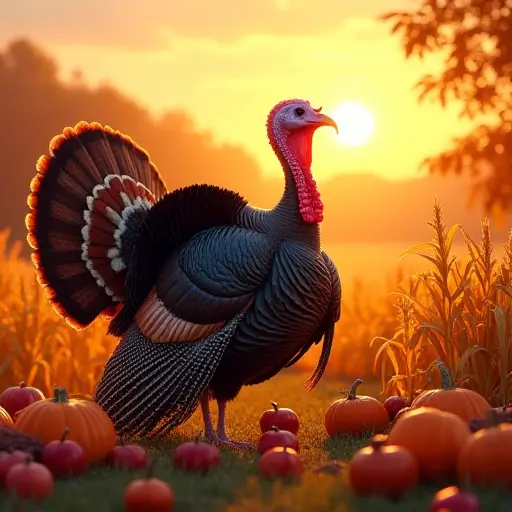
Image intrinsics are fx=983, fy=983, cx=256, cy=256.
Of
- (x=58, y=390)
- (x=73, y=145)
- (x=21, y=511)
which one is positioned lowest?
(x=21, y=511)

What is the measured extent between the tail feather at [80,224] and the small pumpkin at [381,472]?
2.86 m

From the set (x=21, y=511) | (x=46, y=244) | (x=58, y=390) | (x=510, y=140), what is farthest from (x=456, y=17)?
(x=21, y=511)

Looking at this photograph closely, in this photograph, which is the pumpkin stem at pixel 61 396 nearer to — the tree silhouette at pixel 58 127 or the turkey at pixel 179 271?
the turkey at pixel 179 271

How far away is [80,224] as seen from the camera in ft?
22.6

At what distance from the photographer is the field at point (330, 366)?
4496 mm

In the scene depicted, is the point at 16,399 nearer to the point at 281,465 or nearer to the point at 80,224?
the point at 80,224


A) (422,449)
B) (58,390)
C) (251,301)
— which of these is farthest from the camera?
(251,301)

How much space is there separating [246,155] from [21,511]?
124ft

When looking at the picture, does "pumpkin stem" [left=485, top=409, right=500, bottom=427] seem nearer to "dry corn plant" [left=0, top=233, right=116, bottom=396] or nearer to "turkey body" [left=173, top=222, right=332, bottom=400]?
"turkey body" [left=173, top=222, right=332, bottom=400]

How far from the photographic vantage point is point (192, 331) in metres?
6.19

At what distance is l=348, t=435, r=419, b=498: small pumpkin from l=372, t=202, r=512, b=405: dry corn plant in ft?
8.14

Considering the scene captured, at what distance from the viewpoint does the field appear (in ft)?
14.8

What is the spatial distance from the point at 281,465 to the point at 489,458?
1016 mm

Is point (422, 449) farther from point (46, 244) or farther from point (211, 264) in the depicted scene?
point (46, 244)
